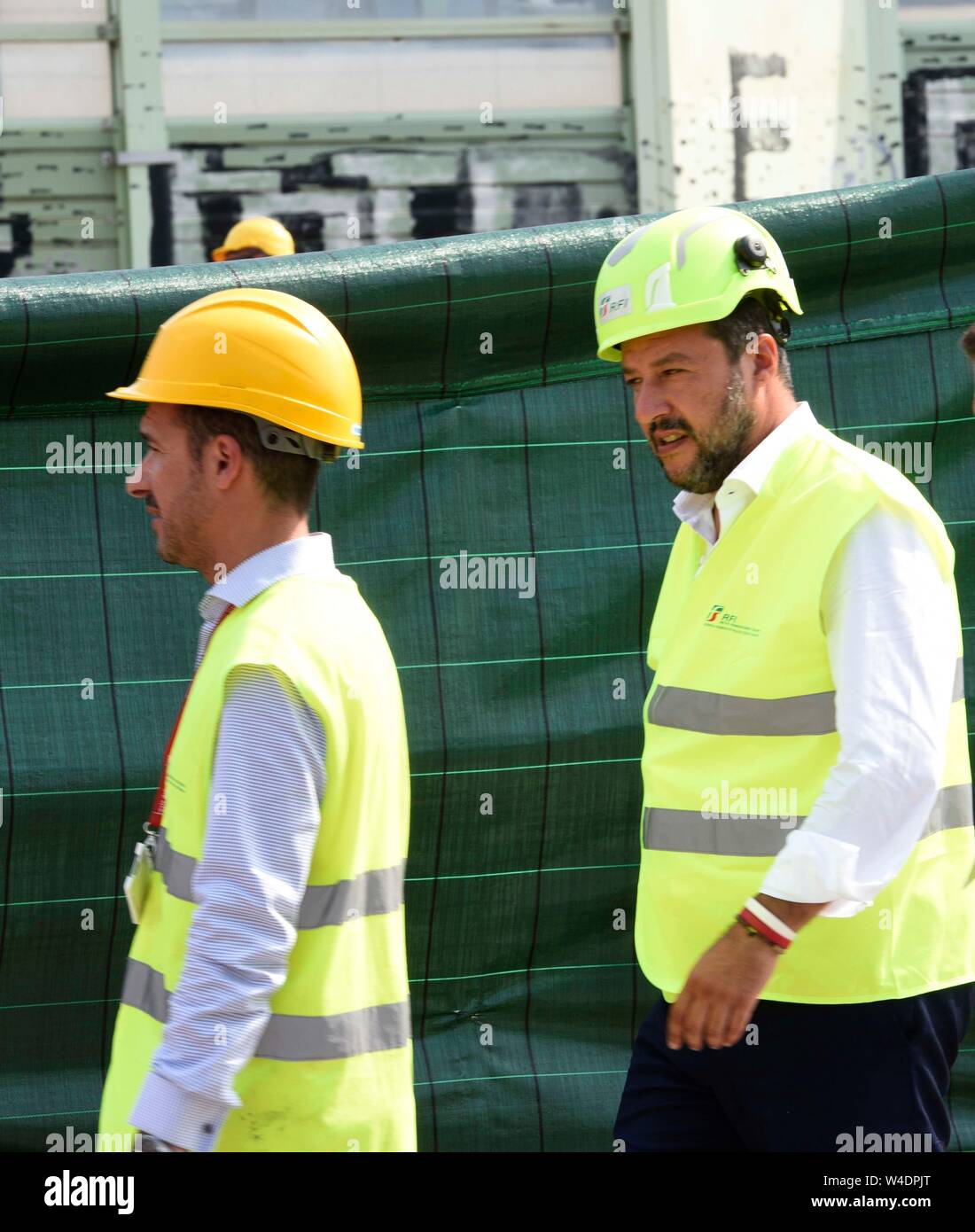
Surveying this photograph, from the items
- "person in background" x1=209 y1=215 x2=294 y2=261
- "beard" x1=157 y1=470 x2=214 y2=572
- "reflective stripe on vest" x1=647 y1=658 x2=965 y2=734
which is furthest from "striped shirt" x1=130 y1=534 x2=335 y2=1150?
"person in background" x1=209 y1=215 x2=294 y2=261

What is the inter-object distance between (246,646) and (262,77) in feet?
25.8

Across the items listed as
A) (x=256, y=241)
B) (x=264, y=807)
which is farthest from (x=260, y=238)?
(x=264, y=807)

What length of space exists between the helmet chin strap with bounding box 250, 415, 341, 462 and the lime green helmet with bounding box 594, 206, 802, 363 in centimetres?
71

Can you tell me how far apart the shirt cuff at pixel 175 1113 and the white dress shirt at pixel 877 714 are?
2.89ft

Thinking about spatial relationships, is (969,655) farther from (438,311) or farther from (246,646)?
(246,646)

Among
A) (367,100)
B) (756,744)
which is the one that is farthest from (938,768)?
(367,100)

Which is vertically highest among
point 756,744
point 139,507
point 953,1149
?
point 139,507

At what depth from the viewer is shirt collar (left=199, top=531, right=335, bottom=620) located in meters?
2.32

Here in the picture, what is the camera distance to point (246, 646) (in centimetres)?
216

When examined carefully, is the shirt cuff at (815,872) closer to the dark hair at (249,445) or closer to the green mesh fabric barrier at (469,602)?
the dark hair at (249,445)

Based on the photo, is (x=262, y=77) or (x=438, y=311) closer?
(x=438, y=311)

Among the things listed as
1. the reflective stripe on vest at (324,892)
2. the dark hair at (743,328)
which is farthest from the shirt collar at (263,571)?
the dark hair at (743,328)

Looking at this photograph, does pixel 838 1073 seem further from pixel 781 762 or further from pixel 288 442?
pixel 288 442

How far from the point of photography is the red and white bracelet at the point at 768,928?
244 centimetres
